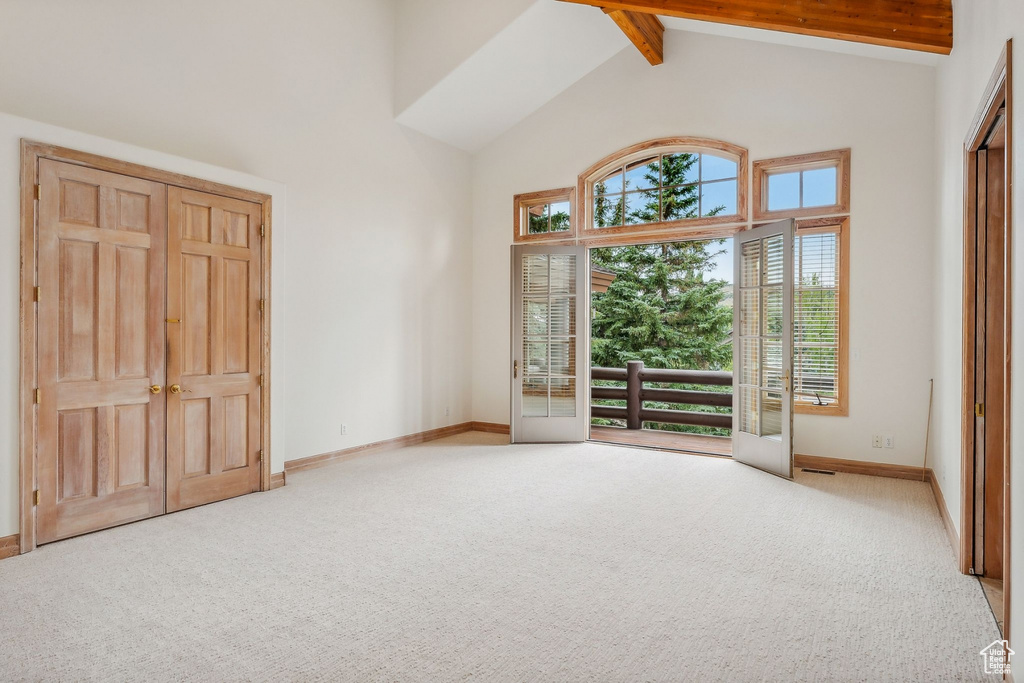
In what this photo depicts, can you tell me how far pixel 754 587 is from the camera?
285 centimetres

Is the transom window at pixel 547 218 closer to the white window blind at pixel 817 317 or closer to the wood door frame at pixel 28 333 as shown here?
the white window blind at pixel 817 317

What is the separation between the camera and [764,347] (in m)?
5.37

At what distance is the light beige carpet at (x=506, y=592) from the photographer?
2.20 meters

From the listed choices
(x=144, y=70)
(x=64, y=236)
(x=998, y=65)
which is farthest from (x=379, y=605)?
(x=144, y=70)

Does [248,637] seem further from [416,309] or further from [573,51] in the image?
[573,51]

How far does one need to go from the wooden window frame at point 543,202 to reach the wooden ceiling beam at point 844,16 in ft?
9.11

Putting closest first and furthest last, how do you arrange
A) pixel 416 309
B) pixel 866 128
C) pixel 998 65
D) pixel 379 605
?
pixel 998 65, pixel 379 605, pixel 866 128, pixel 416 309

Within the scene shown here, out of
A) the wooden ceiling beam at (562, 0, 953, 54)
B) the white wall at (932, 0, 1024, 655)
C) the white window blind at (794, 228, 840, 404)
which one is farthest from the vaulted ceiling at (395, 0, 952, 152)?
the white window blind at (794, 228, 840, 404)

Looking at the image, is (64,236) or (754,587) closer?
(754,587)

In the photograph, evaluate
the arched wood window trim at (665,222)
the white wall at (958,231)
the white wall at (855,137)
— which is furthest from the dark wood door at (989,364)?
the arched wood window trim at (665,222)

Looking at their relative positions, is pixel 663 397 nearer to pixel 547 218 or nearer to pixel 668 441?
pixel 668 441

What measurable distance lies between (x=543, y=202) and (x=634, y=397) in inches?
115

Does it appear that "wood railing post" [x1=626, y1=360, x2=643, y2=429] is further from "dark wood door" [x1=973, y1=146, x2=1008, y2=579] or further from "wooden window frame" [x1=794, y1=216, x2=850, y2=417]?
"dark wood door" [x1=973, y1=146, x2=1008, y2=579]

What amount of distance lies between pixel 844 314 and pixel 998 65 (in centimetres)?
331
